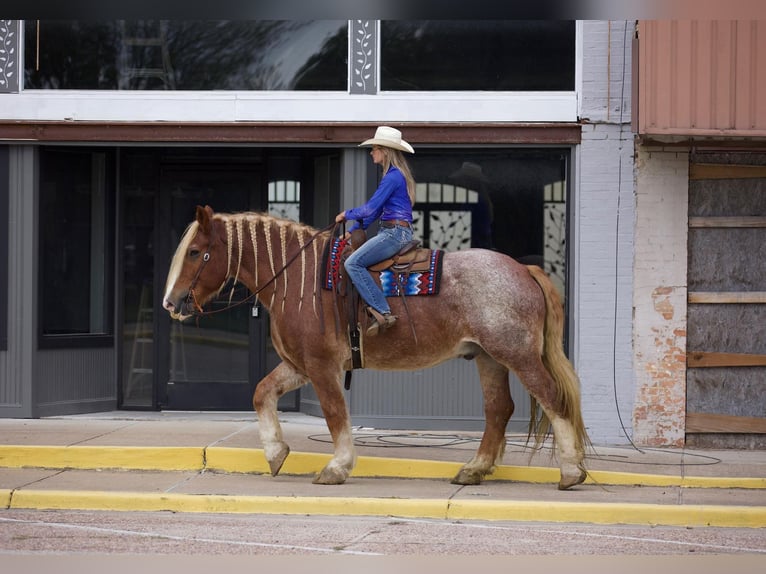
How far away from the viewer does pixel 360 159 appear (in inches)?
513

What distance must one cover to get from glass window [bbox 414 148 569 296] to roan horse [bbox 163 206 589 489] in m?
2.78

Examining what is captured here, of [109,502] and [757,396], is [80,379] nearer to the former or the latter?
[109,502]

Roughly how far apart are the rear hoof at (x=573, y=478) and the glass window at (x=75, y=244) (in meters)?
6.32


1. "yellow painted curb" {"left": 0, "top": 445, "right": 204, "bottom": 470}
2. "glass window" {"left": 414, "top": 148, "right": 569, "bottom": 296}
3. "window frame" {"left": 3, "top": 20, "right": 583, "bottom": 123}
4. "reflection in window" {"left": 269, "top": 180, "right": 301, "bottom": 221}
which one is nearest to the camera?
"yellow painted curb" {"left": 0, "top": 445, "right": 204, "bottom": 470}

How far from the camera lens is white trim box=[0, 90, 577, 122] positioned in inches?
501

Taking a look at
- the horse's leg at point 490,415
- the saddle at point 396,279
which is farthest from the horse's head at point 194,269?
the horse's leg at point 490,415

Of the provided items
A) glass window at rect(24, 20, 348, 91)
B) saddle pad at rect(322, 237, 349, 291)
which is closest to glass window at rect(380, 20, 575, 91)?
glass window at rect(24, 20, 348, 91)

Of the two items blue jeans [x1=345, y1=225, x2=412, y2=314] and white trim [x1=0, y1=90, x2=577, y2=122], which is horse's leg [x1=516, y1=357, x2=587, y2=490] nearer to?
blue jeans [x1=345, y1=225, x2=412, y2=314]

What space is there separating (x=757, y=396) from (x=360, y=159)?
488 centimetres

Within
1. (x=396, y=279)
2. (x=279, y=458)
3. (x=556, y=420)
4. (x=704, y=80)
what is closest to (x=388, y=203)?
(x=396, y=279)

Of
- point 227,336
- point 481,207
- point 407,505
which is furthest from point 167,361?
point 407,505

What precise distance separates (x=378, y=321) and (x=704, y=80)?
424cm

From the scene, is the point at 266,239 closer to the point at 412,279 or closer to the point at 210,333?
the point at 412,279

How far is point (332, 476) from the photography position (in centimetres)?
1000
